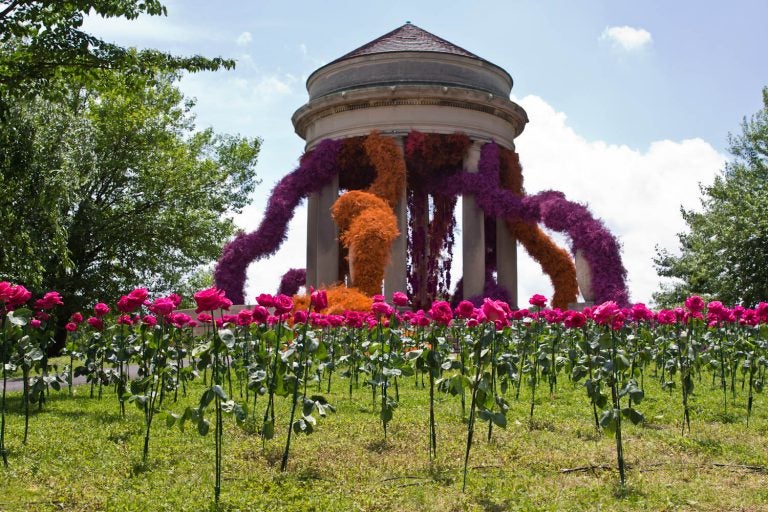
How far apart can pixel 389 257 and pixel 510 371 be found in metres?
12.6

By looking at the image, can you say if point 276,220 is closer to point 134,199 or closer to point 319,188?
point 319,188

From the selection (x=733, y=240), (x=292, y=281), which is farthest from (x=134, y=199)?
(x=733, y=240)

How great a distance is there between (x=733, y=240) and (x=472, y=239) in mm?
8682

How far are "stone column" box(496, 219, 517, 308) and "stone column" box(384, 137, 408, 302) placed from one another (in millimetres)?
3432

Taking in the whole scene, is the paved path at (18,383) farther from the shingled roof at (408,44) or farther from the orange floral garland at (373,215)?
the shingled roof at (408,44)

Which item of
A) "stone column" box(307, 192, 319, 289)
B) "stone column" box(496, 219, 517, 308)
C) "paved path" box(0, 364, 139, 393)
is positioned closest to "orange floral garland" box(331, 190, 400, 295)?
"stone column" box(307, 192, 319, 289)

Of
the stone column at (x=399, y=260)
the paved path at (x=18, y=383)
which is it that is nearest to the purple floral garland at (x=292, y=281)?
the stone column at (x=399, y=260)

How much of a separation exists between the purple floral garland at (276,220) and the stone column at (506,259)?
561cm

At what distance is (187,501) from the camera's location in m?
5.30

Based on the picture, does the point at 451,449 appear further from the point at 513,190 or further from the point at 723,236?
the point at 723,236

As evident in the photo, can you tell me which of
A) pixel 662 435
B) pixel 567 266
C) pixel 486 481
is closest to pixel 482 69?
pixel 567 266

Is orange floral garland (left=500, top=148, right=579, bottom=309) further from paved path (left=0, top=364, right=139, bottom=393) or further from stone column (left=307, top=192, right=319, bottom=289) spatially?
paved path (left=0, top=364, right=139, bottom=393)

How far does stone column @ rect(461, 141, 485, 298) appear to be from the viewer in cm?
2195

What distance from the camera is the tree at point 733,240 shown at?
23.6 metres
